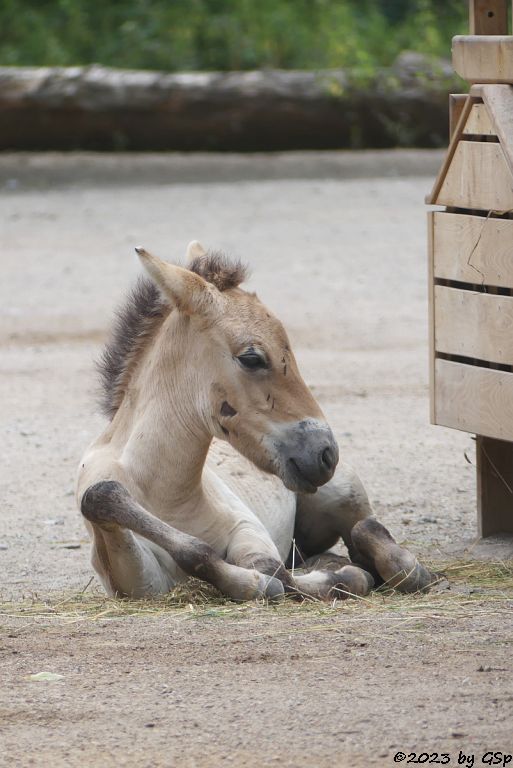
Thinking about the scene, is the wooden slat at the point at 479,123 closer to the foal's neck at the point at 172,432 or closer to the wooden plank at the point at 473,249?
the wooden plank at the point at 473,249

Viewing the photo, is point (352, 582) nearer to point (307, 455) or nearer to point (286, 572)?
point (286, 572)

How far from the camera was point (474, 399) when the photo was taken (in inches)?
213

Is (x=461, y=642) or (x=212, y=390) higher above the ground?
(x=212, y=390)

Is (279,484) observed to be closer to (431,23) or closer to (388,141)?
(388,141)

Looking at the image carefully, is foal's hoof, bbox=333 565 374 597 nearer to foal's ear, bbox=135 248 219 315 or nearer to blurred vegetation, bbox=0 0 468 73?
foal's ear, bbox=135 248 219 315

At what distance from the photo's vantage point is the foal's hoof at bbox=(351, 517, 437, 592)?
4.91m

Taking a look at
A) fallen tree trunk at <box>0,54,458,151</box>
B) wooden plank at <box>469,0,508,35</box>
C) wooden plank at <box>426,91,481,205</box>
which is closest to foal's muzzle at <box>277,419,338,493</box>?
wooden plank at <box>426,91,481,205</box>

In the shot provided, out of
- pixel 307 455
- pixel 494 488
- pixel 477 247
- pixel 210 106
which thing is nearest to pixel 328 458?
pixel 307 455

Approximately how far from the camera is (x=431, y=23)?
20734mm

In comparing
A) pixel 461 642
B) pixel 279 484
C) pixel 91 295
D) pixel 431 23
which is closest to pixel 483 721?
pixel 461 642

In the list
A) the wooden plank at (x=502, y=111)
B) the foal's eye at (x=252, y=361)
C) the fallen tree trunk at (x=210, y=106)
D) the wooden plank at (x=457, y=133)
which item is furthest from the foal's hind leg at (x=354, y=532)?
the fallen tree trunk at (x=210, y=106)

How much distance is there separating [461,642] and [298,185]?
1305cm

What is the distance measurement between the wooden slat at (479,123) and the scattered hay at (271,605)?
1.79 m

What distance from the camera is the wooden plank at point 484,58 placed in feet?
17.0
